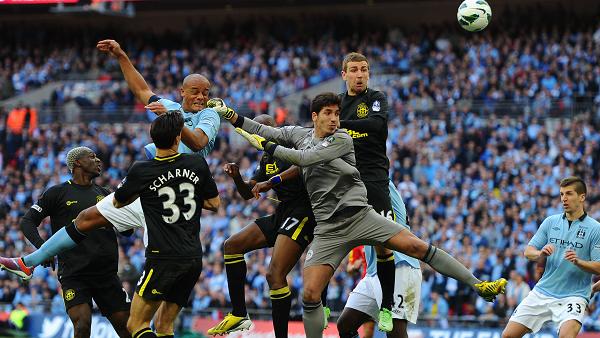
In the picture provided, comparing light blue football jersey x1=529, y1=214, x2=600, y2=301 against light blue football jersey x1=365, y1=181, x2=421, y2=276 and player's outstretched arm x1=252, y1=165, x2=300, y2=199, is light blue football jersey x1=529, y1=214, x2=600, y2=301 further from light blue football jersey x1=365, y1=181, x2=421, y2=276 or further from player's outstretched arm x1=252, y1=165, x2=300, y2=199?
player's outstretched arm x1=252, y1=165, x2=300, y2=199

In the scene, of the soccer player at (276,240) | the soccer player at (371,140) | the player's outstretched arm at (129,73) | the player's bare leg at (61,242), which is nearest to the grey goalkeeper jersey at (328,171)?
the soccer player at (276,240)

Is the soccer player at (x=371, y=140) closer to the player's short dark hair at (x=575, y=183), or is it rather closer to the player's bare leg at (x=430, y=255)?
the player's bare leg at (x=430, y=255)

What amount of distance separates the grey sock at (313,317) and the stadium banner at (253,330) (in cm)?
582

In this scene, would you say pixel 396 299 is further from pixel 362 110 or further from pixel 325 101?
pixel 325 101

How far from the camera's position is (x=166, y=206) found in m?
8.91

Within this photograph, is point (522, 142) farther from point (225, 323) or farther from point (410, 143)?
point (225, 323)

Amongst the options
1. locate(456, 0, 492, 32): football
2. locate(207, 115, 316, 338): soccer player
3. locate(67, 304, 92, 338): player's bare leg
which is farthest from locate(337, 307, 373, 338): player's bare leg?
locate(456, 0, 492, 32): football

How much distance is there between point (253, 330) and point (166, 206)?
26.1 feet

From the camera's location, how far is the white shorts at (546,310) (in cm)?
1095

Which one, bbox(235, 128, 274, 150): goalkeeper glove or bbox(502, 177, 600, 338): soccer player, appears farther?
bbox(502, 177, 600, 338): soccer player

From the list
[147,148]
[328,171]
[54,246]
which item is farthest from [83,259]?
[328,171]

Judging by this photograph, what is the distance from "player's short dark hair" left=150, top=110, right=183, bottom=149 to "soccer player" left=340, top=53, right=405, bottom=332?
2.06 metres

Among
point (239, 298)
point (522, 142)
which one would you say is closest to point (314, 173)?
point (239, 298)

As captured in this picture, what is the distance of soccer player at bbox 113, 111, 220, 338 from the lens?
8875 mm
